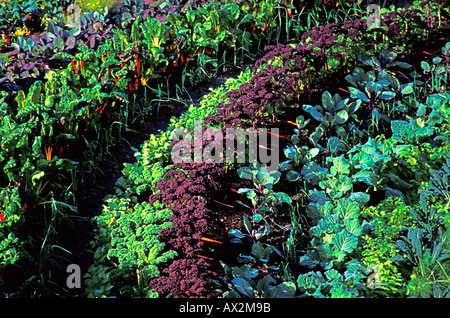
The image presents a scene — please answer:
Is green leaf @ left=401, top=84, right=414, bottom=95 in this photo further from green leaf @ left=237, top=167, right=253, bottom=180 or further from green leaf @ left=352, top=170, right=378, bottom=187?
green leaf @ left=237, top=167, right=253, bottom=180

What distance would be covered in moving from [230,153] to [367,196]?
118 centimetres

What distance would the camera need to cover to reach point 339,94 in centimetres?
570

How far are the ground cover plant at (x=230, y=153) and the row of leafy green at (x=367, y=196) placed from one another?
16 mm

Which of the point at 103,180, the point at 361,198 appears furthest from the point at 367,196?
the point at 103,180

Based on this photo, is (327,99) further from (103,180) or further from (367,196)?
(103,180)

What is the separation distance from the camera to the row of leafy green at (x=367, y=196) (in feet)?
12.0

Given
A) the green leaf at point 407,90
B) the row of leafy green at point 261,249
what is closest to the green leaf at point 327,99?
the green leaf at point 407,90

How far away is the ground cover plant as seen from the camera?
3766 millimetres

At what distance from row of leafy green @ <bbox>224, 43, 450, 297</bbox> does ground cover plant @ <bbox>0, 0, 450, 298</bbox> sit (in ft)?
0.05

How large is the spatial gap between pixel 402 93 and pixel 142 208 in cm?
289

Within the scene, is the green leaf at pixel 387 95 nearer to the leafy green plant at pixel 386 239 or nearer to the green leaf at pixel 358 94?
the green leaf at pixel 358 94

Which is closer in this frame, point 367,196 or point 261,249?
point 261,249

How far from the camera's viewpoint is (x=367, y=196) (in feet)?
14.2

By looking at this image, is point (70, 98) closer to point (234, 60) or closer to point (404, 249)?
point (234, 60)
